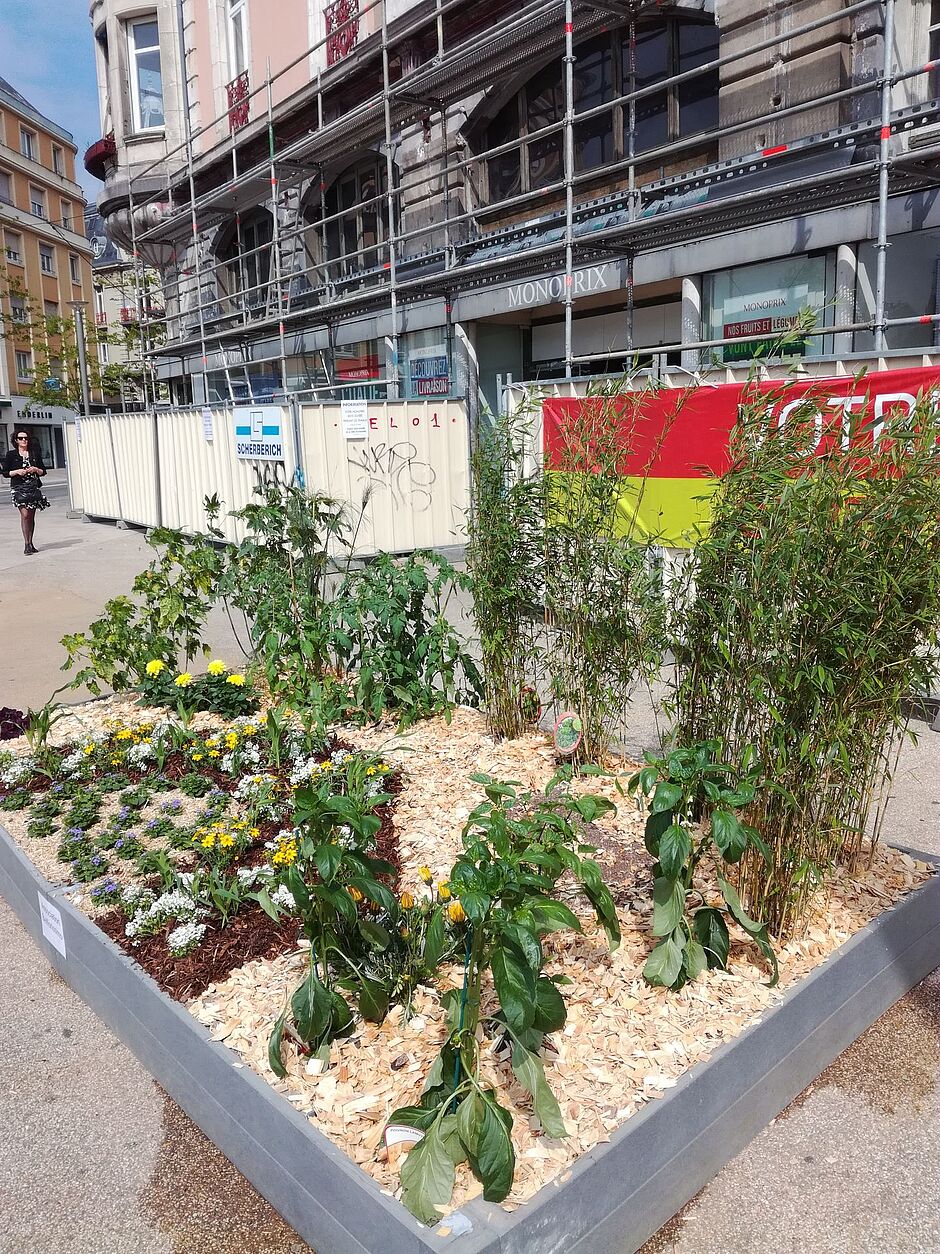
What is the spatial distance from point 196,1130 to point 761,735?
194 cm

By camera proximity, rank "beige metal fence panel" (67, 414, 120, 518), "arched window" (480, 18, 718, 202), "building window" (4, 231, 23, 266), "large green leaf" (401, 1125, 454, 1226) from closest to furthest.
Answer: "large green leaf" (401, 1125, 454, 1226), "arched window" (480, 18, 718, 202), "beige metal fence panel" (67, 414, 120, 518), "building window" (4, 231, 23, 266)

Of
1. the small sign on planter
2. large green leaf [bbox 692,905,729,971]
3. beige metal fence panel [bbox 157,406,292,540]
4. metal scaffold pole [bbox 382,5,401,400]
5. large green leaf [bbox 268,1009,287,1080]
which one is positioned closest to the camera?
large green leaf [bbox 268,1009,287,1080]

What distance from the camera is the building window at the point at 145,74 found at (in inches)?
899

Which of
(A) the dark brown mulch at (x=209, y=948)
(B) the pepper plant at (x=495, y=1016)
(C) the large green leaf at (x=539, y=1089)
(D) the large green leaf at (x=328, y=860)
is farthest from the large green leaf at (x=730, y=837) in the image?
(A) the dark brown mulch at (x=209, y=948)

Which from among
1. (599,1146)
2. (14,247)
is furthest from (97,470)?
(14,247)

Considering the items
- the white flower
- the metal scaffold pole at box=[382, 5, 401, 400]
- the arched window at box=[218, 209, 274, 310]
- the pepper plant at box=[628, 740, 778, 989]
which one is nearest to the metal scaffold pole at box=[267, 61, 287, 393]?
the metal scaffold pole at box=[382, 5, 401, 400]

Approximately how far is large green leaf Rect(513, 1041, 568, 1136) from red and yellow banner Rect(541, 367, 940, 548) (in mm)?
1731

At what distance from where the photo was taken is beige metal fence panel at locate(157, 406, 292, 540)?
12.3 metres

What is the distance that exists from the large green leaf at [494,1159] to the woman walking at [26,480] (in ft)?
43.7

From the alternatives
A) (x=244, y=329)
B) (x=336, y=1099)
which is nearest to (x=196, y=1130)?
(x=336, y=1099)

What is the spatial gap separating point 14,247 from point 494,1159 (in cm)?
5678

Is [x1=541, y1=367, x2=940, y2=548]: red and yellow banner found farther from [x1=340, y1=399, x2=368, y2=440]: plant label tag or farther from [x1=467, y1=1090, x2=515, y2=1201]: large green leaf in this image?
[x1=340, y1=399, x2=368, y2=440]: plant label tag

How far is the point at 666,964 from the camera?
2.64 meters

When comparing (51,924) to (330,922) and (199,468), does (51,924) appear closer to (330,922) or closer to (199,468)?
(330,922)
